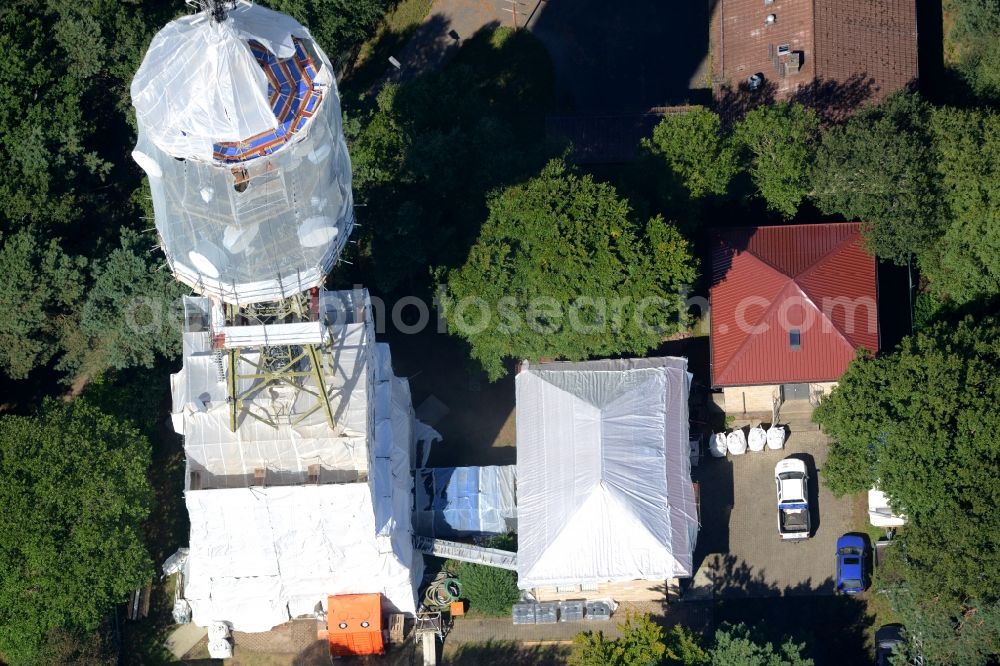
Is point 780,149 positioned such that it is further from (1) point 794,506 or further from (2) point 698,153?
(1) point 794,506

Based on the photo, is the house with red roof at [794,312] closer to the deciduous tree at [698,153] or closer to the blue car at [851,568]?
the deciduous tree at [698,153]

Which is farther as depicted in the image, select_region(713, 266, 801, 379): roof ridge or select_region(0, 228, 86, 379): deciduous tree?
select_region(713, 266, 801, 379): roof ridge

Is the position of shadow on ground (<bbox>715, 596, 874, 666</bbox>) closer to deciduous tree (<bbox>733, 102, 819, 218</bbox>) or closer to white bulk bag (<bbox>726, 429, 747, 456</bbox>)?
→ white bulk bag (<bbox>726, 429, 747, 456</bbox>)

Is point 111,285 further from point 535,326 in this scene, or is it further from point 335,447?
→ point 535,326

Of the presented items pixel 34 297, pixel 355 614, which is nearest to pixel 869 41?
pixel 355 614

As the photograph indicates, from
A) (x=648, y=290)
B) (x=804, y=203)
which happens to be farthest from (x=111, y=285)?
(x=804, y=203)

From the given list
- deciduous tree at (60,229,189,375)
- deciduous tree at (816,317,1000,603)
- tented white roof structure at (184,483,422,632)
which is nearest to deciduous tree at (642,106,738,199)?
deciduous tree at (816,317,1000,603)
